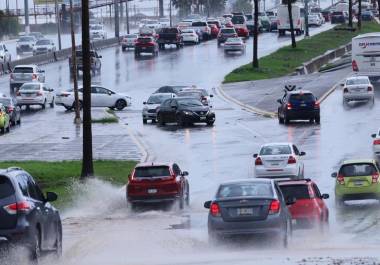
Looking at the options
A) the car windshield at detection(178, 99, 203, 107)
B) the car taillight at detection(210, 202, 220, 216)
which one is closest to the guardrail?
the car windshield at detection(178, 99, 203, 107)

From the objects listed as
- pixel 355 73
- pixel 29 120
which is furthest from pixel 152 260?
pixel 355 73

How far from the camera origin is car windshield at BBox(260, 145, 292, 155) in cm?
4175

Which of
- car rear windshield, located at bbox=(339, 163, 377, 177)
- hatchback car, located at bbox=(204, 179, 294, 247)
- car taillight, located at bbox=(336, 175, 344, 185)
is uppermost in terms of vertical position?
hatchback car, located at bbox=(204, 179, 294, 247)

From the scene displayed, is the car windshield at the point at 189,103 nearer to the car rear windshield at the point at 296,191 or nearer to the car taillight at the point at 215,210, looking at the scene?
the car rear windshield at the point at 296,191

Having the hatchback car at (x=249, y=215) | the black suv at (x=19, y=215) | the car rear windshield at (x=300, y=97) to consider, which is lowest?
the car rear windshield at (x=300, y=97)

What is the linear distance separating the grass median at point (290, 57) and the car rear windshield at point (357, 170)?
161 ft

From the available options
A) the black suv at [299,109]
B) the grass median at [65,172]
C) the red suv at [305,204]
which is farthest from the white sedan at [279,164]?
the black suv at [299,109]

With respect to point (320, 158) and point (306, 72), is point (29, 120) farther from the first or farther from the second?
point (306, 72)

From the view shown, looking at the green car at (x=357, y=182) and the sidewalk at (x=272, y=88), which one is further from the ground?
the green car at (x=357, y=182)

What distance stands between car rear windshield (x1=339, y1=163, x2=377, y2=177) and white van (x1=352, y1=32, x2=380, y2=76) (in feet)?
143

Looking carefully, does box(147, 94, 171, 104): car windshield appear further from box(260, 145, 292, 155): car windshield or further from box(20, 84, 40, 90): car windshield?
box(260, 145, 292, 155): car windshield

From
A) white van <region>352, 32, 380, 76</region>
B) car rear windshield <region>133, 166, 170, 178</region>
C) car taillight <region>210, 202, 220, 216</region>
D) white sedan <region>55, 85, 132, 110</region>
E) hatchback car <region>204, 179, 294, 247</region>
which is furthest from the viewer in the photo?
white van <region>352, 32, 380, 76</region>

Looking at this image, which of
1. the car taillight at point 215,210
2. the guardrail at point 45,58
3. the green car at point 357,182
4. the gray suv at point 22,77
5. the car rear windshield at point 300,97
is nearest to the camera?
the car taillight at point 215,210

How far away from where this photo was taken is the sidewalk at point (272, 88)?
72.6 metres
